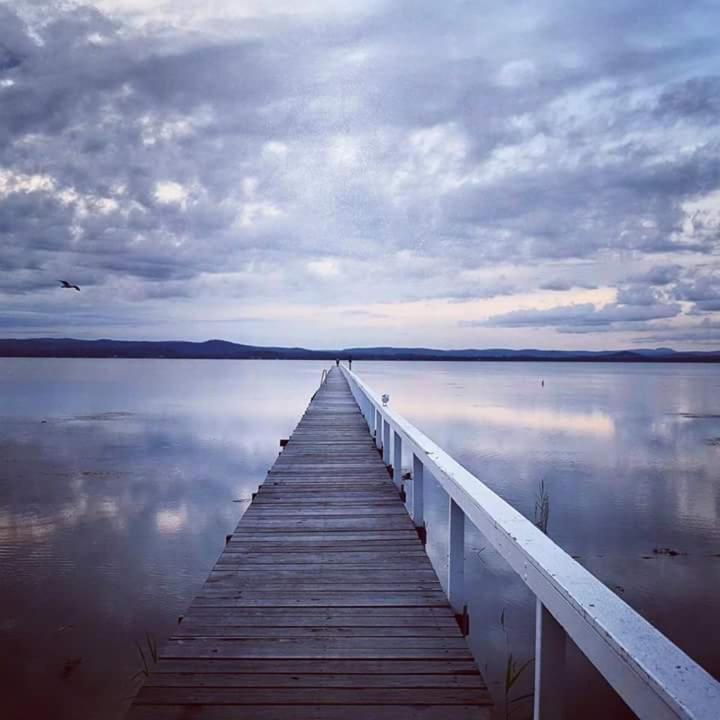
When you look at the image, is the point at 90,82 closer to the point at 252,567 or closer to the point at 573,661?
the point at 252,567

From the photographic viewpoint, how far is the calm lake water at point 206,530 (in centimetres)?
525

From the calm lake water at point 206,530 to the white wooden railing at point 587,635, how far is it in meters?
3.37

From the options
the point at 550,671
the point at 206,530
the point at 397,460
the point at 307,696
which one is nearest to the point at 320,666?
the point at 307,696

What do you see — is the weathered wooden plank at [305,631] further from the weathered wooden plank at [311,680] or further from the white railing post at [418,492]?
the white railing post at [418,492]

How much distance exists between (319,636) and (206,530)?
7.35m

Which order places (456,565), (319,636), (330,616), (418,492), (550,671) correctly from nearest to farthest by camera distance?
1. (550,671)
2. (319,636)
3. (330,616)
4. (456,565)
5. (418,492)

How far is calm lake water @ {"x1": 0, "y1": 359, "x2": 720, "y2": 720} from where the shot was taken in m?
5.25

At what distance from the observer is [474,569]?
24.5ft

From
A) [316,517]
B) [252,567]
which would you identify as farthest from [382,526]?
[252,567]

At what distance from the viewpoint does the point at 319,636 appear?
2.80 metres

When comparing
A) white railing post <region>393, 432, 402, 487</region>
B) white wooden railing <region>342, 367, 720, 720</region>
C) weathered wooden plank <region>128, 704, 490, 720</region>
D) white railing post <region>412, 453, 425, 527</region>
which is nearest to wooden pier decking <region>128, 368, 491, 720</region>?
weathered wooden plank <region>128, 704, 490, 720</region>

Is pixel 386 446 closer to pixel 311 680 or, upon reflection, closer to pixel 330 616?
pixel 330 616

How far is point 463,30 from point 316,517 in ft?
46.7

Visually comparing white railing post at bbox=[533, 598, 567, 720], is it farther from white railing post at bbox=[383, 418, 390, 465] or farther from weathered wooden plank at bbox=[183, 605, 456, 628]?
white railing post at bbox=[383, 418, 390, 465]
